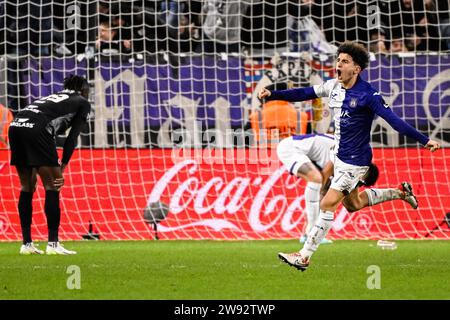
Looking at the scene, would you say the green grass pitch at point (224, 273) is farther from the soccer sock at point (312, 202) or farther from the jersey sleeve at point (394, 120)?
the jersey sleeve at point (394, 120)

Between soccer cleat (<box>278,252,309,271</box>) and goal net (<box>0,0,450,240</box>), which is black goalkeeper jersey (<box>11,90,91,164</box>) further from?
soccer cleat (<box>278,252,309,271</box>)

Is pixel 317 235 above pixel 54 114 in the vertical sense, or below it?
below

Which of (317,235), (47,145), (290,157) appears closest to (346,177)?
(317,235)

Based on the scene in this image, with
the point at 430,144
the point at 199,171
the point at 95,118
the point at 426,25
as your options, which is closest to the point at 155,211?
the point at 199,171

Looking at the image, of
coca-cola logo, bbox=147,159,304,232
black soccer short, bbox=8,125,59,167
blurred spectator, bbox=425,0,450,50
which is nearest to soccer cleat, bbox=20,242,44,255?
black soccer short, bbox=8,125,59,167

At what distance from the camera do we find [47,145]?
31.7ft

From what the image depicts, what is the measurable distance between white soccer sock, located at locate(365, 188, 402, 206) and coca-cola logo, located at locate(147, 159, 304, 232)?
337 cm

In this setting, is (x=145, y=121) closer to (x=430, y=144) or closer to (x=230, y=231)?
(x=230, y=231)

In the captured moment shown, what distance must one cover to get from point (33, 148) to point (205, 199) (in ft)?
10.2

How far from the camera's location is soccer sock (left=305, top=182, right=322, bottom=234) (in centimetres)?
1121

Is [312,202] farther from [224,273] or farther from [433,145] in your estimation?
[433,145]

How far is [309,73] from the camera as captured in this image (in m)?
13.1

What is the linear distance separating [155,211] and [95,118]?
5.32ft

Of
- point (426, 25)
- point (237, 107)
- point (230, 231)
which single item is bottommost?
point (230, 231)
